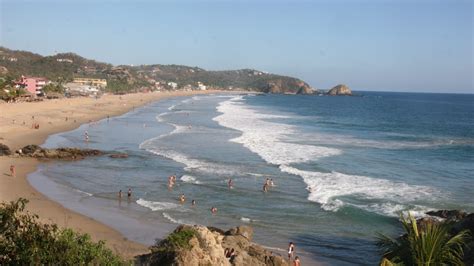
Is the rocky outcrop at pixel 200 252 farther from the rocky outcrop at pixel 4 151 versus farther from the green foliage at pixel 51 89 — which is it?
the green foliage at pixel 51 89

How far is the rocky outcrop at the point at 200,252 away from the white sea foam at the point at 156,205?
875cm

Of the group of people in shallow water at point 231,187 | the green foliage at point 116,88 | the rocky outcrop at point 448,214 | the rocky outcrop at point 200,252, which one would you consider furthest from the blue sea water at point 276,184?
the green foliage at point 116,88

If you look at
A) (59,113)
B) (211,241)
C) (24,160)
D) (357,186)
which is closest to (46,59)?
(59,113)

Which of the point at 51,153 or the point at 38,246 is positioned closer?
the point at 38,246

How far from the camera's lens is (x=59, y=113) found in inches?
2685

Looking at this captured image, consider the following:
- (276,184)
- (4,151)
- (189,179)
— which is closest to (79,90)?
(4,151)

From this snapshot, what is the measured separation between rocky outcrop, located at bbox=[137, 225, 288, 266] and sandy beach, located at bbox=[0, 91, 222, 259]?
2464 millimetres

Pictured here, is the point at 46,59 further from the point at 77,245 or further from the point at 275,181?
the point at 77,245

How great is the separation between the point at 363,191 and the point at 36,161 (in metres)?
20.3

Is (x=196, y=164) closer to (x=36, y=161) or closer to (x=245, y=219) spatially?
(x=36, y=161)

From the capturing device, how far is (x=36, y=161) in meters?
33.6

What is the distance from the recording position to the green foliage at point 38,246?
7500mm

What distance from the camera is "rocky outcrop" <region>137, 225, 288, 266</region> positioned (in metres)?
11.6

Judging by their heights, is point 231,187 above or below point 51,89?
below
